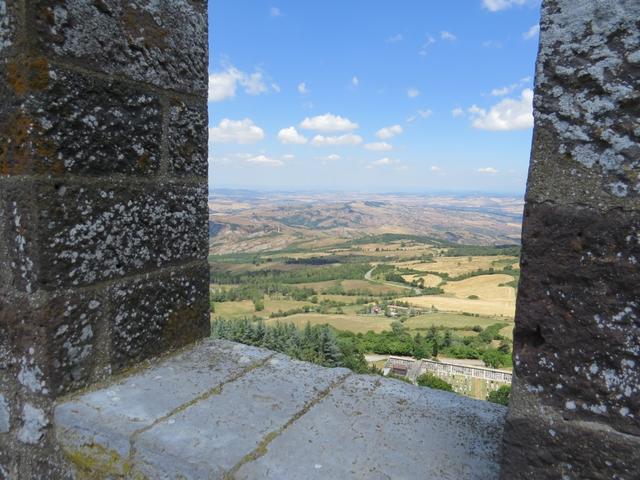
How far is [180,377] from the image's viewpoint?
175 cm

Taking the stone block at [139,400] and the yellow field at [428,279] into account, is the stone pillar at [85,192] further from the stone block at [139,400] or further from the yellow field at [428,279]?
the yellow field at [428,279]

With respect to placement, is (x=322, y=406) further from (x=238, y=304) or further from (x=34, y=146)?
(x=238, y=304)

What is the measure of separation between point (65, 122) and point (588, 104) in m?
1.46

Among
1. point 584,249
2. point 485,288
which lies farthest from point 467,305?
point 584,249

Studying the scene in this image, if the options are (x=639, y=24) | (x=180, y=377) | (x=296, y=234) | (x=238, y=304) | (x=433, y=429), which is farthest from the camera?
(x=296, y=234)

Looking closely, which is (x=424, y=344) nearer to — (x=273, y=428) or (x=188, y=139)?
(x=188, y=139)

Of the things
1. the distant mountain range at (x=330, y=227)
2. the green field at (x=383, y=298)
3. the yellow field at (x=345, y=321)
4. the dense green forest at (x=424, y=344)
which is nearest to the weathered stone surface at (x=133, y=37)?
the green field at (x=383, y=298)

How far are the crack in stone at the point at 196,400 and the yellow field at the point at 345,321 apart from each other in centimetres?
5032

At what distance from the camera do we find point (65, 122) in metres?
1.48

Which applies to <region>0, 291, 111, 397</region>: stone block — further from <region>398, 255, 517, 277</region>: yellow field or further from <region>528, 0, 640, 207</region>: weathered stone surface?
<region>398, 255, 517, 277</region>: yellow field

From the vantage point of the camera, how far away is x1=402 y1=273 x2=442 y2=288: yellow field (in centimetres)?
7907

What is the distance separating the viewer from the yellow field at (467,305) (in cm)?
6130

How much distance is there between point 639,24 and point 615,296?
0.51 m

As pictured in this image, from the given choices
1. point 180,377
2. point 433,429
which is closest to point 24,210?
point 180,377
